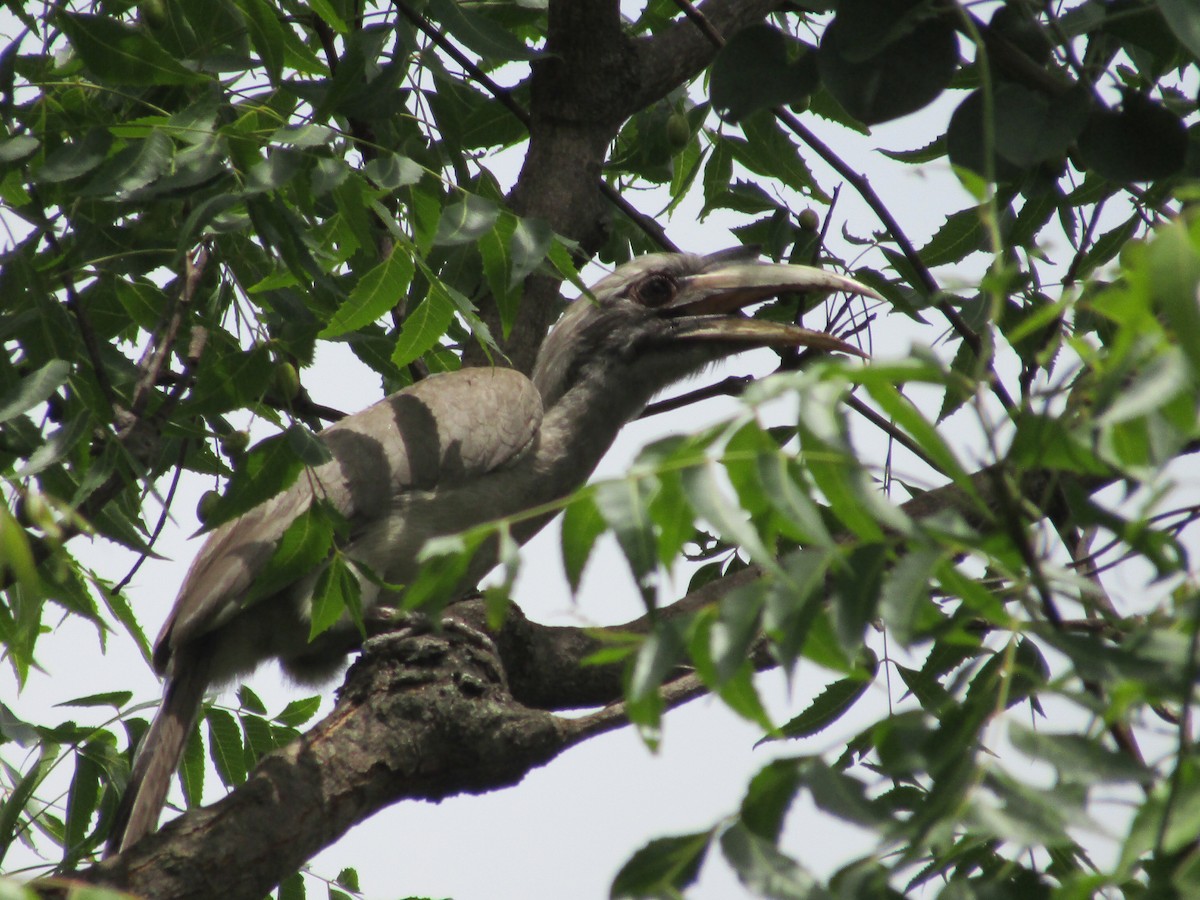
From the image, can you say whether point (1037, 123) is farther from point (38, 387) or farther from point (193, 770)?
point (193, 770)

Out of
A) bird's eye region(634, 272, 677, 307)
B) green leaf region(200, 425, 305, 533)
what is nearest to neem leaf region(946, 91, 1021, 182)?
green leaf region(200, 425, 305, 533)

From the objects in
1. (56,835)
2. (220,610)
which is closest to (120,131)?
(220,610)

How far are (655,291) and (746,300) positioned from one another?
17.7 inches

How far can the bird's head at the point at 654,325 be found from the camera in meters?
6.01

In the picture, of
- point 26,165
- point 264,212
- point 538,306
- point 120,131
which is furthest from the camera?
point 538,306

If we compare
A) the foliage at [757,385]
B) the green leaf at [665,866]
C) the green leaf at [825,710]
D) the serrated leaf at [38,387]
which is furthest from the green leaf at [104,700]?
the green leaf at [665,866]

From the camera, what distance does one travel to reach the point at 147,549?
3.69 m

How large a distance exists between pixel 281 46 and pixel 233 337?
1467 mm

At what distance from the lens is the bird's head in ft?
19.7

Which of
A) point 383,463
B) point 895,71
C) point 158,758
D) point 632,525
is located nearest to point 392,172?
point 895,71

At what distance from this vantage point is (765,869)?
5.57 feet

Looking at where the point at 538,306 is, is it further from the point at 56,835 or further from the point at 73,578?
the point at 56,835

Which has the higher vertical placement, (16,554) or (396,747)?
(396,747)

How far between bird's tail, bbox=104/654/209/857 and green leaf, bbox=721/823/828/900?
307cm
